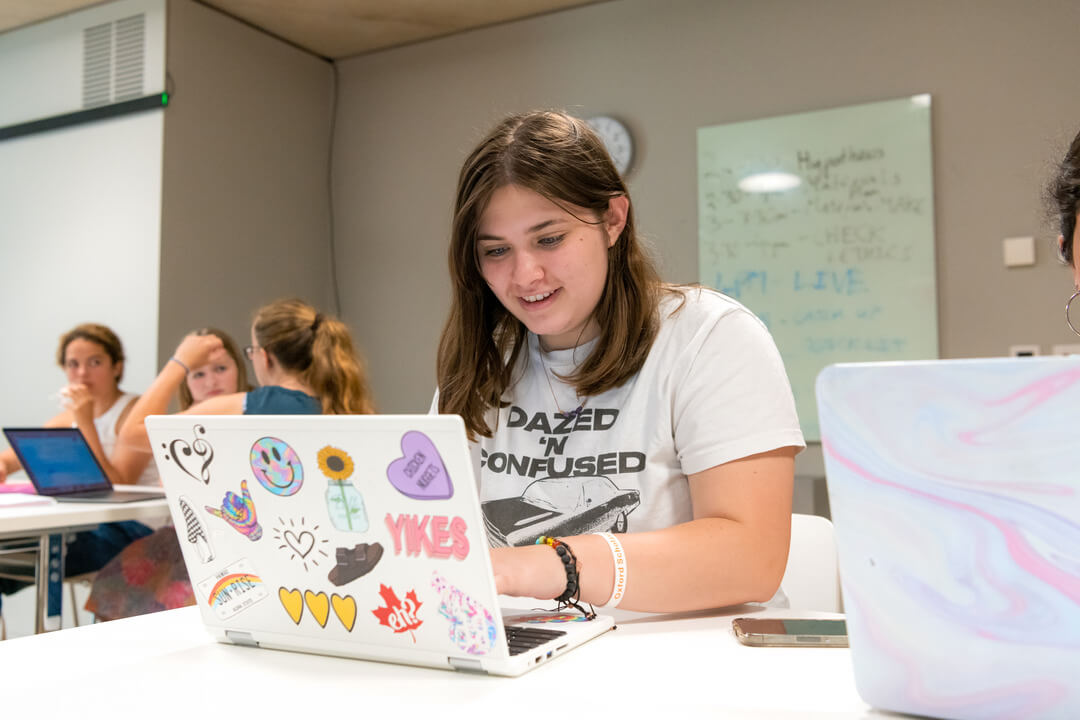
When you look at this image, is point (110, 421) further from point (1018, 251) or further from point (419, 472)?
point (1018, 251)

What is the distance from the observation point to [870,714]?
0.61 meters

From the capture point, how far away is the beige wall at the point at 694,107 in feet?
9.04

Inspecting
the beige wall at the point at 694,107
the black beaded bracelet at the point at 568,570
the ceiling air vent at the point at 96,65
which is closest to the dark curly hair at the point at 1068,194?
the black beaded bracelet at the point at 568,570

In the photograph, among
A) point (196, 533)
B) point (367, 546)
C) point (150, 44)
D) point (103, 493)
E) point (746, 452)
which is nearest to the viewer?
point (367, 546)

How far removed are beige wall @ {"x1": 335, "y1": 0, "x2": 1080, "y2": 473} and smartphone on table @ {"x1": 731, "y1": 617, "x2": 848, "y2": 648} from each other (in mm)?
1951

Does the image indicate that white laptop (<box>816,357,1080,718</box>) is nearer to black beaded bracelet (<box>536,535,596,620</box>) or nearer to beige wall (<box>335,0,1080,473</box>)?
black beaded bracelet (<box>536,535,596,620</box>)

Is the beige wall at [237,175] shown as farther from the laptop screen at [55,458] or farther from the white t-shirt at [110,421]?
the laptop screen at [55,458]

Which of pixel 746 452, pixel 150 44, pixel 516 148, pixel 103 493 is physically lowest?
pixel 103 493

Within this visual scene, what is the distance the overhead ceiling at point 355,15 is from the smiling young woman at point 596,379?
8.01 ft

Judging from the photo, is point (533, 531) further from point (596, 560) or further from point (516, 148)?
point (516, 148)

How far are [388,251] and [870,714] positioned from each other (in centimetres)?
349

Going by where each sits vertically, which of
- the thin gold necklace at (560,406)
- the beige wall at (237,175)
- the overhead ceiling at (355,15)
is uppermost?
the overhead ceiling at (355,15)

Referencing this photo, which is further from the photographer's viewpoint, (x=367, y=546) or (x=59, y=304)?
(x=59, y=304)

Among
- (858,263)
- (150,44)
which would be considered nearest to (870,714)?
(858,263)
